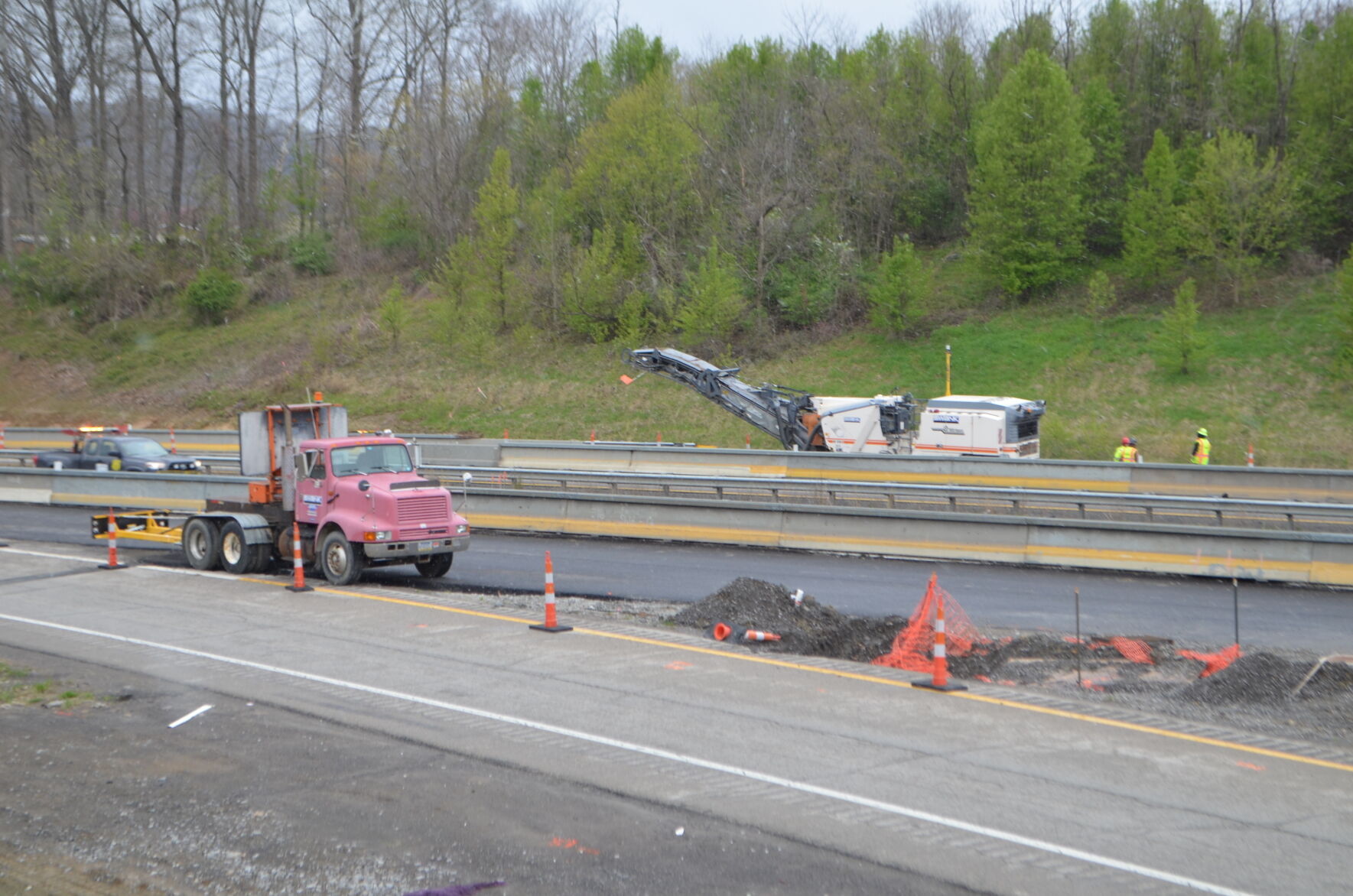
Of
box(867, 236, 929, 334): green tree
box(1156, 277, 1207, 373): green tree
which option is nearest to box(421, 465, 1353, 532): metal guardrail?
box(1156, 277, 1207, 373): green tree

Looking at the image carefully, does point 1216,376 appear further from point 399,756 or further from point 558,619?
point 399,756

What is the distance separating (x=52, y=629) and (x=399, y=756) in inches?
298

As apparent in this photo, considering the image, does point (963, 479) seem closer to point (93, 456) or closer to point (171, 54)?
point (93, 456)

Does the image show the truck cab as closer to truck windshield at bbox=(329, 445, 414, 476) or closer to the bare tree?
truck windshield at bbox=(329, 445, 414, 476)

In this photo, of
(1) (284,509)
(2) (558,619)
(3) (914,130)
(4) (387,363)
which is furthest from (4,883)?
A: (3) (914,130)

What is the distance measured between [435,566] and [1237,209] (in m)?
37.2

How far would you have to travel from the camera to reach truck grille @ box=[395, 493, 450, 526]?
16188 millimetres

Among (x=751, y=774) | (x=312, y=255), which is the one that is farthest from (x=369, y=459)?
(x=312, y=255)

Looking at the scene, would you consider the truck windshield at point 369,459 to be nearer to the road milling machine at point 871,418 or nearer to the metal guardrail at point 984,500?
the metal guardrail at point 984,500

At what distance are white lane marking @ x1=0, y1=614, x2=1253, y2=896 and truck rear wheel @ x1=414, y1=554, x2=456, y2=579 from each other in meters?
5.33

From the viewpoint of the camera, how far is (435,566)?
1773cm

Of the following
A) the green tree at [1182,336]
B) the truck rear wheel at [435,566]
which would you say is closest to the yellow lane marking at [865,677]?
the truck rear wheel at [435,566]

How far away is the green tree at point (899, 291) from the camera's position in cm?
4509

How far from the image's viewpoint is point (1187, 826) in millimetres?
7133
